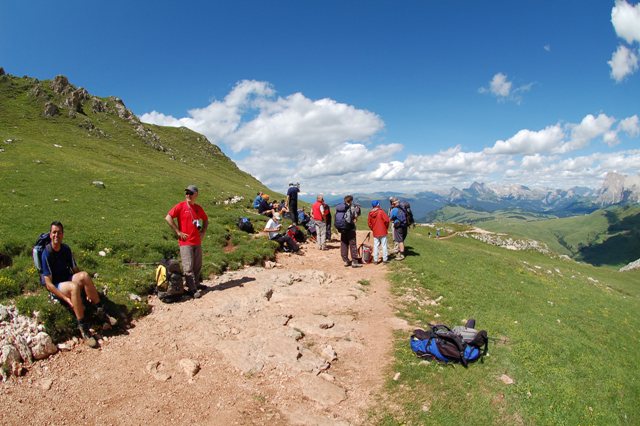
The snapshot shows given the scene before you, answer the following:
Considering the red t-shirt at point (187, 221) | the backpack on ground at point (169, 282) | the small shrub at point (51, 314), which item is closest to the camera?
the small shrub at point (51, 314)

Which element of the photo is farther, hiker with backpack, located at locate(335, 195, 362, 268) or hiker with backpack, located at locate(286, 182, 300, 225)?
hiker with backpack, located at locate(286, 182, 300, 225)

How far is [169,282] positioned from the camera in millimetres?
13477

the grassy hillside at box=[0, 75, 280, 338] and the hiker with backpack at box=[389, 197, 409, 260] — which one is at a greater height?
the grassy hillside at box=[0, 75, 280, 338]

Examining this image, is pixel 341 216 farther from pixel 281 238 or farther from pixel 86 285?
pixel 86 285

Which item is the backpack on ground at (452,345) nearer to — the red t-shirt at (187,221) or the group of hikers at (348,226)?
the red t-shirt at (187,221)

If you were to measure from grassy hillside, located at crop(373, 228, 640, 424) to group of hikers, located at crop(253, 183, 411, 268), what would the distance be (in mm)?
2506

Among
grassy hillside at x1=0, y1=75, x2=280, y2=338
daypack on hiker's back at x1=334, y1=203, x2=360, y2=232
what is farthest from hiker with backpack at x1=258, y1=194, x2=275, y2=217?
daypack on hiker's back at x1=334, y1=203, x2=360, y2=232

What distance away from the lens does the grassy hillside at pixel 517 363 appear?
8648 millimetres

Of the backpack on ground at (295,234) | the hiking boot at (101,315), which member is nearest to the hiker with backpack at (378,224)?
the backpack on ground at (295,234)

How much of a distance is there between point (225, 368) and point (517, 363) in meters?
8.49

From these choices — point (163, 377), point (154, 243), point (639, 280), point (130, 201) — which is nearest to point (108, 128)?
point (130, 201)

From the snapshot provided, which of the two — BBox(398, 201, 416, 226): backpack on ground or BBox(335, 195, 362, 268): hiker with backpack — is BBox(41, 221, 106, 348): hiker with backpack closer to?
BBox(335, 195, 362, 268): hiker with backpack

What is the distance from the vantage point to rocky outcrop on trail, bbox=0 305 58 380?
8.76m

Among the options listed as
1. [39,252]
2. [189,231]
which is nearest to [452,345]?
[189,231]
